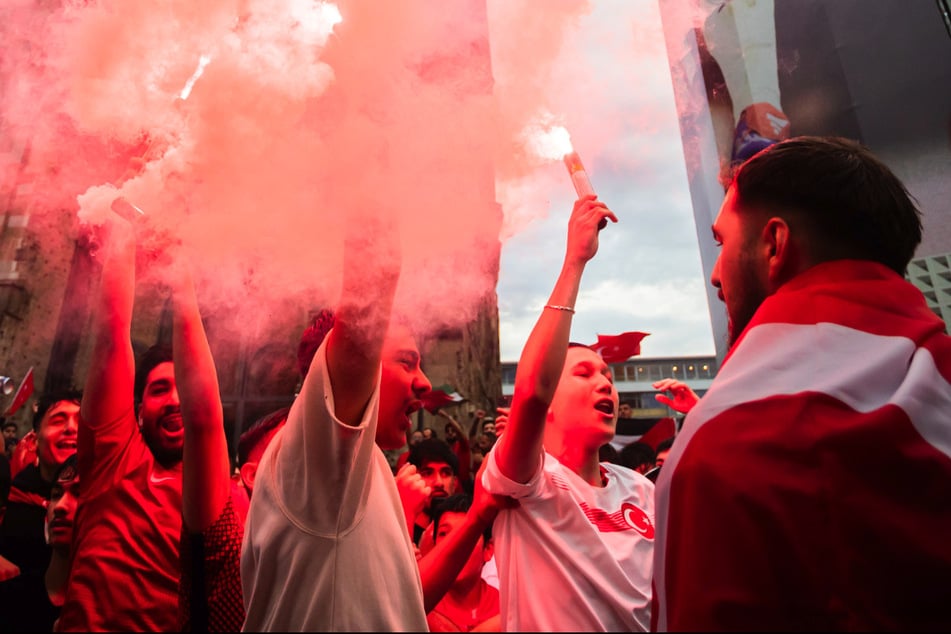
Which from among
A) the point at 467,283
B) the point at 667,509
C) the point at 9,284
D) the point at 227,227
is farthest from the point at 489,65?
the point at 9,284

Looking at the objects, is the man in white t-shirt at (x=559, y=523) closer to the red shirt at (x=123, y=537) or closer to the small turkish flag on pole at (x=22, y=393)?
the red shirt at (x=123, y=537)

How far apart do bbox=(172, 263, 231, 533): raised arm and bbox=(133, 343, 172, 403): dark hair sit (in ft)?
3.06

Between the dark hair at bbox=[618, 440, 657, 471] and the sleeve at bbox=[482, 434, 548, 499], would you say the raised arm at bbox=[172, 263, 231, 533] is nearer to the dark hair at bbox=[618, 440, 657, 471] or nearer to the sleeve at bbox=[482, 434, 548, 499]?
the sleeve at bbox=[482, 434, 548, 499]

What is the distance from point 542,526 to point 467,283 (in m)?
1.13

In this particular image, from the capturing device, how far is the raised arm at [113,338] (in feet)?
7.70

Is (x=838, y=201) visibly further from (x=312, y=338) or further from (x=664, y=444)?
(x=664, y=444)

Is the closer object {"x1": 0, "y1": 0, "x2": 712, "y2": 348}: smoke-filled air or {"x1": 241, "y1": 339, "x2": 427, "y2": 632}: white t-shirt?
{"x1": 241, "y1": 339, "x2": 427, "y2": 632}: white t-shirt

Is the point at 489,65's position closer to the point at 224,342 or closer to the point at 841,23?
the point at 224,342

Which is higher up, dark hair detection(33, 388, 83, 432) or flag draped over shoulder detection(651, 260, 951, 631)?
dark hair detection(33, 388, 83, 432)

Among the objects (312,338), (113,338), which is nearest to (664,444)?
(312,338)

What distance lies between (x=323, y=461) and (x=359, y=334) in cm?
27

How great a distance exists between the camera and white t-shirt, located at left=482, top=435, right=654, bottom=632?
1.54 metres

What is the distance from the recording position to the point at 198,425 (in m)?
1.82

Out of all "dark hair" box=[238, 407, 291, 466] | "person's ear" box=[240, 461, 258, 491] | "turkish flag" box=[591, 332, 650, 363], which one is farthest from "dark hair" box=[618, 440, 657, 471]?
"person's ear" box=[240, 461, 258, 491]
